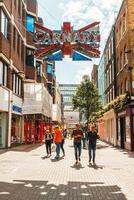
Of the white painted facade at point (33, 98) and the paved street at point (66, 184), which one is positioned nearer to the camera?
the paved street at point (66, 184)

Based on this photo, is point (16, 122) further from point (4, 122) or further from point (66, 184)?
point (66, 184)

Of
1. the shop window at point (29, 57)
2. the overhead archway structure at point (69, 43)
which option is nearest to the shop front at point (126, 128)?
the overhead archway structure at point (69, 43)

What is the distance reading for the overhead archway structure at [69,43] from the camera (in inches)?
553

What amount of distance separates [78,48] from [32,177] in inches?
215

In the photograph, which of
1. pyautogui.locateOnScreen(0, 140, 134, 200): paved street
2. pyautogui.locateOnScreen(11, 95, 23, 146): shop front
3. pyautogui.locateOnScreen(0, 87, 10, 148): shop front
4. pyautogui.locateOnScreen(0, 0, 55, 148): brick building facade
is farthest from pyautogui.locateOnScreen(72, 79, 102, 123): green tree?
pyautogui.locateOnScreen(0, 140, 134, 200): paved street

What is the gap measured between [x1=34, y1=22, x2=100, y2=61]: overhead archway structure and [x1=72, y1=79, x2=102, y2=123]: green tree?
29031 mm

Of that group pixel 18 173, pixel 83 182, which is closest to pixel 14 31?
pixel 18 173

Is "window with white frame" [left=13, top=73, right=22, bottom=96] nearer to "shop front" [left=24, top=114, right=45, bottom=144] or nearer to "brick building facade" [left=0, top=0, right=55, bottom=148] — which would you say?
"brick building facade" [left=0, top=0, right=55, bottom=148]

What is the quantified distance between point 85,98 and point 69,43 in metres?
30.8

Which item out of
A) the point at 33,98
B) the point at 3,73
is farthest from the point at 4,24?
the point at 33,98

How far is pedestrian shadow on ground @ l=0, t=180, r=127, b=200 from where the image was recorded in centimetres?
824

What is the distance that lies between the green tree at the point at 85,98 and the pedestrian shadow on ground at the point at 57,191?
108 ft

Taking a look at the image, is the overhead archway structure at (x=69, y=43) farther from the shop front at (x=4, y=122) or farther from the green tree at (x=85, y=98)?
the green tree at (x=85, y=98)

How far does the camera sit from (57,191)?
29.3 ft
